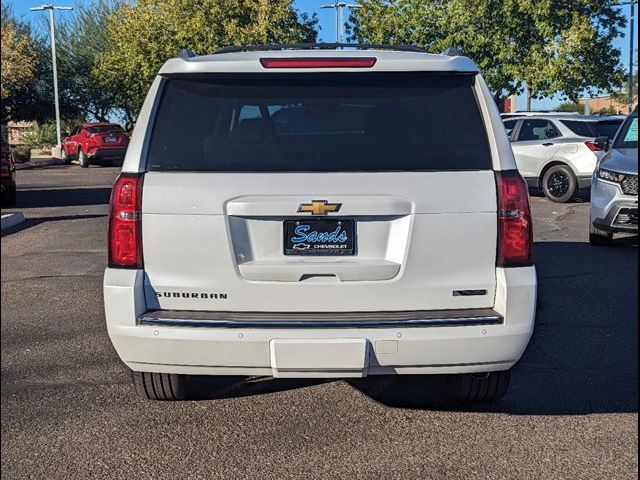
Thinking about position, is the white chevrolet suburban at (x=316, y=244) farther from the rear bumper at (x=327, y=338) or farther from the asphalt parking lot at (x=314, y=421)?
the asphalt parking lot at (x=314, y=421)

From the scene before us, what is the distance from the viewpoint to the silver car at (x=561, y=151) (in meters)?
15.3

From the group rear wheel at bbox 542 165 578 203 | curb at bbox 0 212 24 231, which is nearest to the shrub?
curb at bbox 0 212 24 231

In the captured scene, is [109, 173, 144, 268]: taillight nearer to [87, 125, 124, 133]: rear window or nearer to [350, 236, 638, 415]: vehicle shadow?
[350, 236, 638, 415]: vehicle shadow

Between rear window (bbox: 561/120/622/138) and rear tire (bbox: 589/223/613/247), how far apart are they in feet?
19.5

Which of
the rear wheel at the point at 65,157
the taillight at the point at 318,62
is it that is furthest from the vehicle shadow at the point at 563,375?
the rear wheel at the point at 65,157

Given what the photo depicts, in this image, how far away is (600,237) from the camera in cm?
1016

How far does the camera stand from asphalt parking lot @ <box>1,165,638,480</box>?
3.75 m

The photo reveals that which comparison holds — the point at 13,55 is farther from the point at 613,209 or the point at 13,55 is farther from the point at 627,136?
the point at 627,136

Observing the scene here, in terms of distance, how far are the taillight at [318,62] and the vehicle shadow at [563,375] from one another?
1.85 m

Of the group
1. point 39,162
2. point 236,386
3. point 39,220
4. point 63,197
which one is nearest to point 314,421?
point 236,386

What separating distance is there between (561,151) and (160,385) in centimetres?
1269

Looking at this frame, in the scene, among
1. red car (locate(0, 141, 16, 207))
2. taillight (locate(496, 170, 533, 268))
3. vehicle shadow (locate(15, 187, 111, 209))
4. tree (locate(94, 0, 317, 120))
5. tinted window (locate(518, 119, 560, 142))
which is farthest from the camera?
tree (locate(94, 0, 317, 120))

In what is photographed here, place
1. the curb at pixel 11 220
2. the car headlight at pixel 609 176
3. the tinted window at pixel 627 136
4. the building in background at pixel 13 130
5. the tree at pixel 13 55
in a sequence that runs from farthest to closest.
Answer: the curb at pixel 11 220 → the tinted window at pixel 627 136 → the car headlight at pixel 609 176 → the building in background at pixel 13 130 → the tree at pixel 13 55

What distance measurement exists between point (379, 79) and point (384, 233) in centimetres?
71
